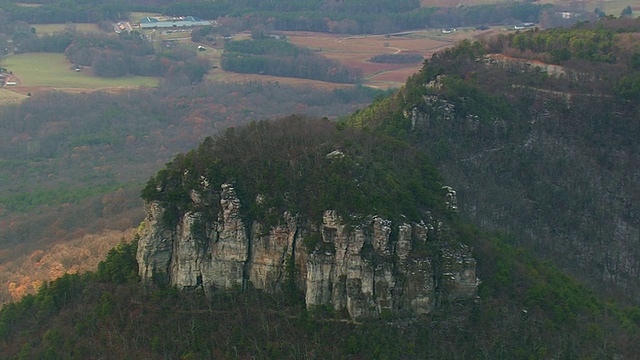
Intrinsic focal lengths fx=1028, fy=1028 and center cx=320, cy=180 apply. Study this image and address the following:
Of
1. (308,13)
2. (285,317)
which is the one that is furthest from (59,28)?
(285,317)

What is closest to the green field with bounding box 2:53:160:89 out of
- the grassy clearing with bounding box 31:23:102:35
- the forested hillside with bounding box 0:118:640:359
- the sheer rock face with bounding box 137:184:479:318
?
the grassy clearing with bounding box 31:23:102:35

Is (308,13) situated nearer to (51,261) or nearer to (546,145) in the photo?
(546,145)

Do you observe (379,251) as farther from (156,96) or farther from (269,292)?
(156,96)

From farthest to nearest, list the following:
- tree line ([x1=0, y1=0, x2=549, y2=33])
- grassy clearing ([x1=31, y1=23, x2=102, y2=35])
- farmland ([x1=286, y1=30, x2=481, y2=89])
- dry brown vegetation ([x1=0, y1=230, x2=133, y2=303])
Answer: tree line ([x1=0, y1=0, x2=549, y2=33]) → grassy clearing ([x1=31, y1=23, x2=102, y2=35]) → farmland ([x1=286, y1=30, x2=481, y2=89]) → dry brown vegetation ([x1=0, y1=230, x2=133, y2=303])

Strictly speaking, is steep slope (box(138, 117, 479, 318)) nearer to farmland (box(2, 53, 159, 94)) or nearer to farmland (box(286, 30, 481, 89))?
farmland (box(286, 30, 481, 89))

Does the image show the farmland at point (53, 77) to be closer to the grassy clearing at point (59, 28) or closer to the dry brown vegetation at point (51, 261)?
the grassy clearing at point (59, 28)

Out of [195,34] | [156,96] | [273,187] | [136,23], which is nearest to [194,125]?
[156,96]
